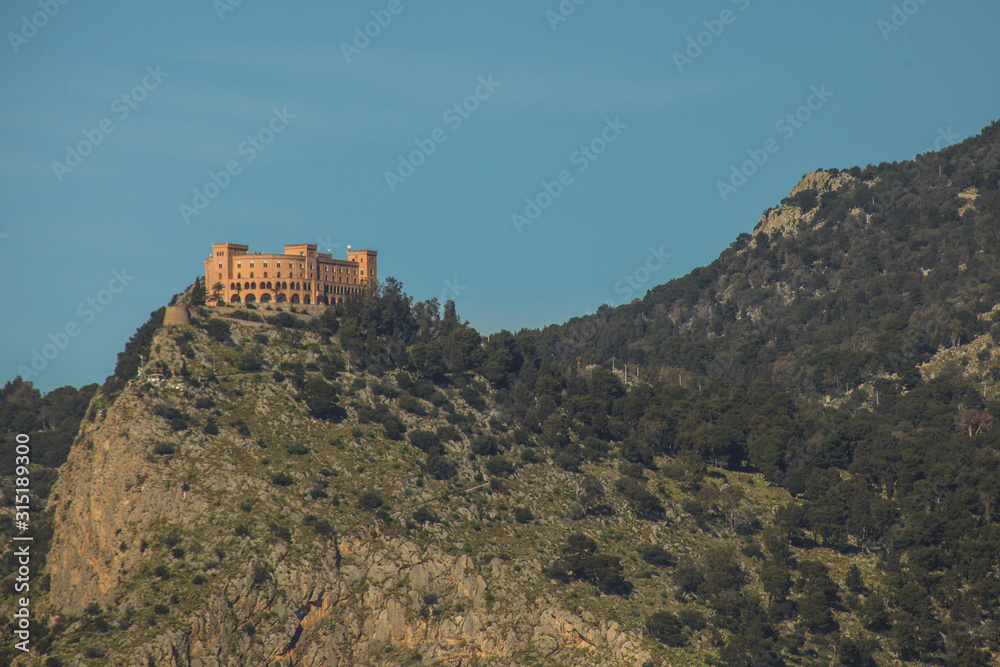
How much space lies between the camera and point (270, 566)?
365ft

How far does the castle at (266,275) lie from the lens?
157000 mm

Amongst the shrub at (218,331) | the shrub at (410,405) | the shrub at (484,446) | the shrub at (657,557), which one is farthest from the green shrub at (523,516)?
the shrub at (218,331)

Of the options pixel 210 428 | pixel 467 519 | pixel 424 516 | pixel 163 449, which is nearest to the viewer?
pixel 163 449

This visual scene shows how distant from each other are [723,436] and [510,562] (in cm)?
4187

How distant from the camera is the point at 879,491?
458ft

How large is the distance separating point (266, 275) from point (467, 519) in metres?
51.3

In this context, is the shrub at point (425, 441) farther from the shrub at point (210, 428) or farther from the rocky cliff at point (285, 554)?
the shrub at point (210, 428)

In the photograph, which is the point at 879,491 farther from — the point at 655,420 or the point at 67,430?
the point at 67,430

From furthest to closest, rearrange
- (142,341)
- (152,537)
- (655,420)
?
(142,341) → (655,420) → (152,537)

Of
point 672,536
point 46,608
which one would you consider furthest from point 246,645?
point 672,536

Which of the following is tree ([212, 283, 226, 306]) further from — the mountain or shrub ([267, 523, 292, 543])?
shrub ([267, 523, 292, 543])

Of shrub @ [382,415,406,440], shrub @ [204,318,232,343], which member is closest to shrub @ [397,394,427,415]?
shrub @ [382,415,406,440]

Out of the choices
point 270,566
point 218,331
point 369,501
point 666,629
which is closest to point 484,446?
point 369,501

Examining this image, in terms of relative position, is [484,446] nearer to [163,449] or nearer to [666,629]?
[666,629]
